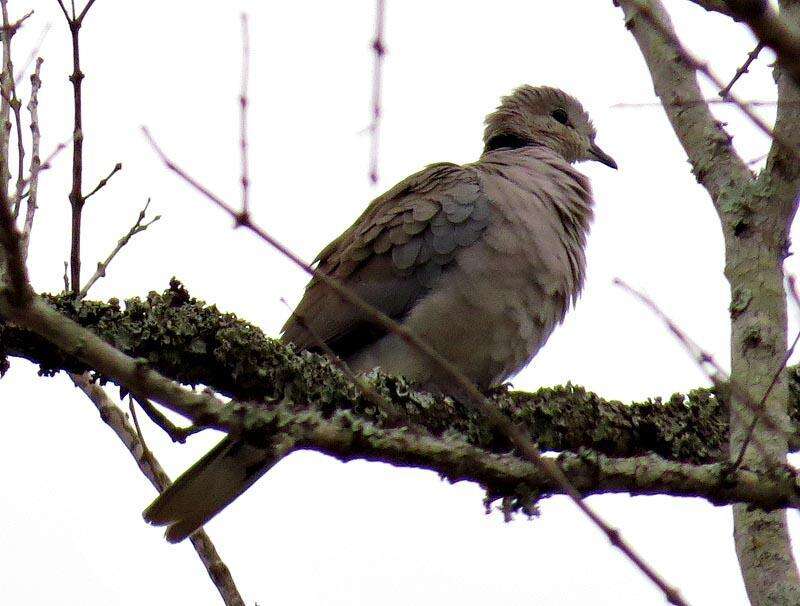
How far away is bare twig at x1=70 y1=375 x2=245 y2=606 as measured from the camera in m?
2.91

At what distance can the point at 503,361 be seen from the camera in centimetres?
411

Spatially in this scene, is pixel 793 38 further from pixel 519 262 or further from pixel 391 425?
pixel 519 262

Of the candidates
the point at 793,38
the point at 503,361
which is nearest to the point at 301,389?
the point at 503,361

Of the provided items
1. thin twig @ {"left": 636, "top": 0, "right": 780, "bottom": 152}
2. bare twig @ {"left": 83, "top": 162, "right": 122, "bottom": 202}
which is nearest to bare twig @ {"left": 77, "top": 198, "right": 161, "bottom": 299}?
bare twig @ {"left": 83, "top": 162, "right": 122, "bottom": 202}

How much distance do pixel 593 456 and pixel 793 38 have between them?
4.88ft

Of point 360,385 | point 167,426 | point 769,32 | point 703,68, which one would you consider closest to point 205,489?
point 167,426

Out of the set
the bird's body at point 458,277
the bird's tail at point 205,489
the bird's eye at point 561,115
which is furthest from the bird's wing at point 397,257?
the bird's eye at point 561,115

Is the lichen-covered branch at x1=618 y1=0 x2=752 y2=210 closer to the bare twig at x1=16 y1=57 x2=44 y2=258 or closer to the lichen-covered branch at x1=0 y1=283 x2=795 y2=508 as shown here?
the lichen-covered branch at x1=0 y1=283 x2=795 y2=508

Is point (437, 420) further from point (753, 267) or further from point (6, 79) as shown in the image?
point (6, 79)

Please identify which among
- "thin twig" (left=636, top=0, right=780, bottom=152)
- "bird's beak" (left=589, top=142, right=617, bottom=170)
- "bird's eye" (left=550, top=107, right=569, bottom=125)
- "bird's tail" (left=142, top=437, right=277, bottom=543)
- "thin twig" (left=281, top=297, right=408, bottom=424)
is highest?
"bird's eye" (left=550, top=107, right=569, bottom=125)

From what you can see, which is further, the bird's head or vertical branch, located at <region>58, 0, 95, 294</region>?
the bird's head

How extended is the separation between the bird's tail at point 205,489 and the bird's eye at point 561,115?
2.61m

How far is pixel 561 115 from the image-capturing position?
17.6 ft

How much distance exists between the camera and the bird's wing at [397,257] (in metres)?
4.10
